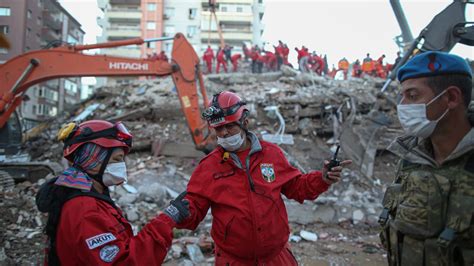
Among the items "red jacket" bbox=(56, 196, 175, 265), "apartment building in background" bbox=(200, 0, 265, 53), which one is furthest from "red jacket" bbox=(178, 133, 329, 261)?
"apartment building in background" bbox=(200, 0, 265, 53)

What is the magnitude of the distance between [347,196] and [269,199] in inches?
251

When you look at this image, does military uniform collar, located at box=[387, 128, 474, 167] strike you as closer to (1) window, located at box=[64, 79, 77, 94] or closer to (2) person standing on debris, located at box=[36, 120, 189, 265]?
(2) person standing on debris, located at box=[36, 120, 189, 265]

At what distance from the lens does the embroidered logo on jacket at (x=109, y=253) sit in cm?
171

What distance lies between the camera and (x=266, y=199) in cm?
236

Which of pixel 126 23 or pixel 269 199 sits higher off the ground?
pixel 126 23

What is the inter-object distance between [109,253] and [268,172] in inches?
46.5

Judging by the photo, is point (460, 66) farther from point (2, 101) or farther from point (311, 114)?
point (311, 114)

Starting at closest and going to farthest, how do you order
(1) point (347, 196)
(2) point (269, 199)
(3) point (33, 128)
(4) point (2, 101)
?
1. (2) point (269, 199)
2. (4) point (2, 101)
3. (1) point (347, 196)
4. (3) point (33, 128)

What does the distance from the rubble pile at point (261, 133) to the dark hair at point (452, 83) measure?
167 inches

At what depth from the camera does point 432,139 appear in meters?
1.77

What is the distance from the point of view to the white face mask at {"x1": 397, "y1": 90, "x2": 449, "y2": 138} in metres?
1.71

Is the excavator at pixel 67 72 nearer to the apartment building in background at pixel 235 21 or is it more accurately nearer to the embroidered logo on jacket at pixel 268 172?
the embroidered logo on jacket at pixel 268 172

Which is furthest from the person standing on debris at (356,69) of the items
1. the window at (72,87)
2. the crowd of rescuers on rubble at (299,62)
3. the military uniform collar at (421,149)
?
the window at (72,87)

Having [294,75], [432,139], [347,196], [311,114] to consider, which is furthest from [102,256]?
[294,75]
